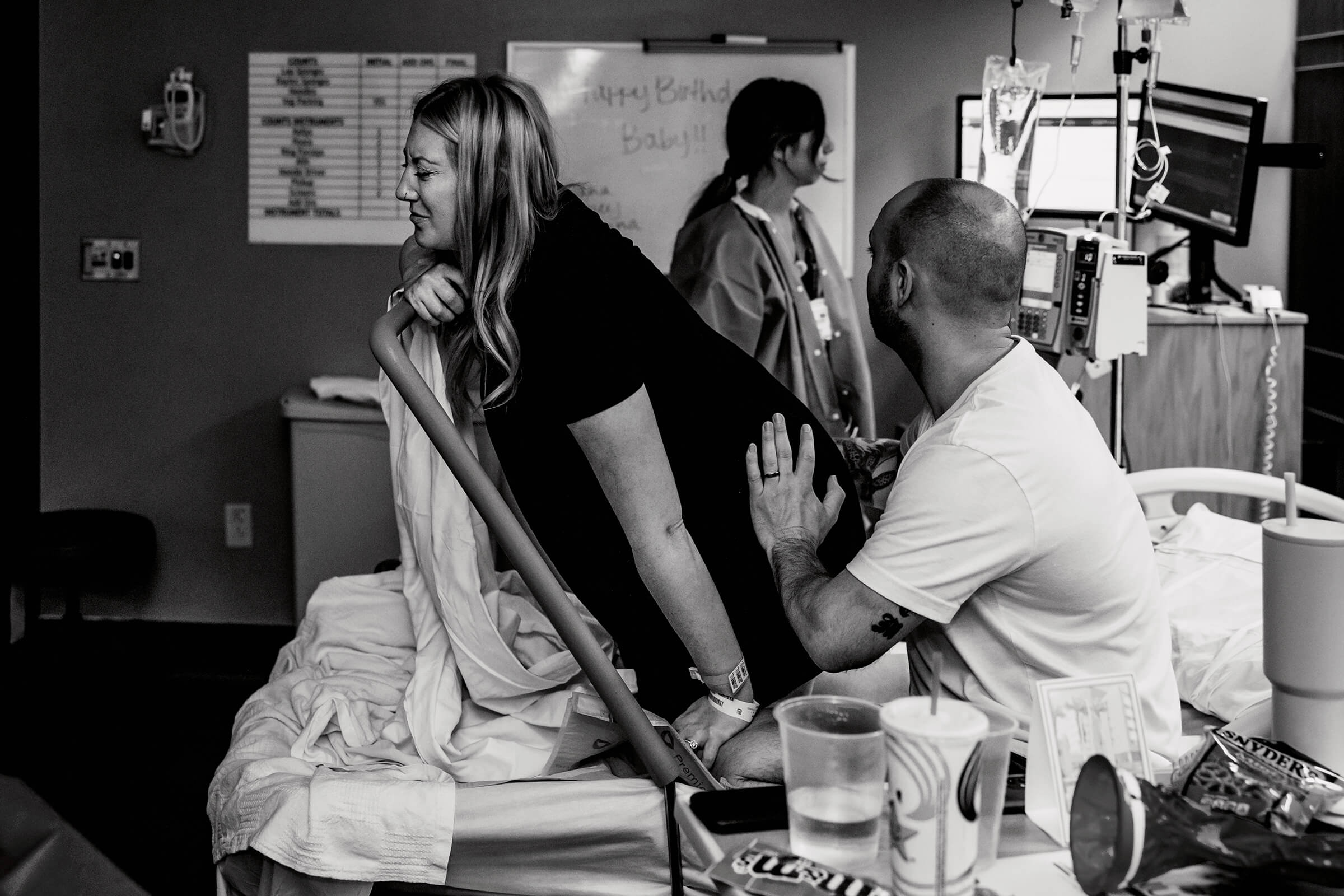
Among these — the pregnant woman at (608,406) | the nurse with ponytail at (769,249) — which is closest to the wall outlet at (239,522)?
the nurse with ponytail at (769,249)

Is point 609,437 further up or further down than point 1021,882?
further up

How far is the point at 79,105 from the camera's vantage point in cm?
413

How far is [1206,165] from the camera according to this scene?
3.61m

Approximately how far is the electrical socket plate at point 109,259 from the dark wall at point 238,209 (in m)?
0.03

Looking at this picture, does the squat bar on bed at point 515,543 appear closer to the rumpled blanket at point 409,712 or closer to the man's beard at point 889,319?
the rumpled blanket at point 409,712

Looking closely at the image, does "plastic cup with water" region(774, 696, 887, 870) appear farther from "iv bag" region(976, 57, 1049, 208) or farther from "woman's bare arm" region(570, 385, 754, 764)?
"iv bag" region(976, 57, 1049, 208)

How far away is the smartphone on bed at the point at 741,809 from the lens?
1125 mm

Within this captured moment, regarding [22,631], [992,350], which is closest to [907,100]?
[992,350]

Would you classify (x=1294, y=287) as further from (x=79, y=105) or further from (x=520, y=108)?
(x=79, y=105)

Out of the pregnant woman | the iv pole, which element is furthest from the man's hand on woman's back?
the iv pole

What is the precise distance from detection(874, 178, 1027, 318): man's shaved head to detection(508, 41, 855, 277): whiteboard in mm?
2562

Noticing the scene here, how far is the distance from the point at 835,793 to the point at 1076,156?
3.14 metres

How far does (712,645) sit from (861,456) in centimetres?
44

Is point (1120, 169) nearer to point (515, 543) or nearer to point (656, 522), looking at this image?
point (656, 522)
